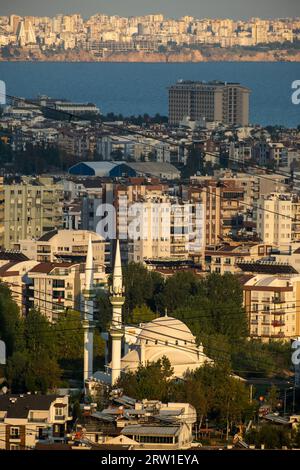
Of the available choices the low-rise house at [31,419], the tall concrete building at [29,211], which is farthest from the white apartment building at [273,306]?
the low-rise house at [31,419]

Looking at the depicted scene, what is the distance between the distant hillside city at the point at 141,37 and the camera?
355 ft

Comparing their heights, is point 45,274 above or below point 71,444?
below

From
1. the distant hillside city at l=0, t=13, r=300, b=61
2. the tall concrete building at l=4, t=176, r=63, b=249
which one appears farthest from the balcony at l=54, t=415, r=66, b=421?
the distant hillside city at l=0, t=13, r=300, b=61

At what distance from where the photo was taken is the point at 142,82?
114m

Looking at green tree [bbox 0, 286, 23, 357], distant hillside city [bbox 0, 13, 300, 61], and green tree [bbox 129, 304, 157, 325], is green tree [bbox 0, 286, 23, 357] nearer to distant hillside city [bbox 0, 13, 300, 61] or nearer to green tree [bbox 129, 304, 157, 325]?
Result: green tree [bbox 129, 304, 157, 325]

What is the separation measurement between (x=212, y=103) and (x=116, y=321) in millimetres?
51675

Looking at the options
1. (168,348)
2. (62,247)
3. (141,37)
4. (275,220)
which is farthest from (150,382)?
(141,37)

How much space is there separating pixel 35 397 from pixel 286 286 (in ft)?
33.5

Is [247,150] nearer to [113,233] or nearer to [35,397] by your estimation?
[113,233]

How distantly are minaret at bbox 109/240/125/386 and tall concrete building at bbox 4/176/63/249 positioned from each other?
489 inches

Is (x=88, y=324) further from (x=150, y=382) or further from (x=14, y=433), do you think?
(x=14, y=433)

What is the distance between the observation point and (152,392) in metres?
19.1

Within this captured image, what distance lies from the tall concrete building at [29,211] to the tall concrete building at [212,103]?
110 ft
